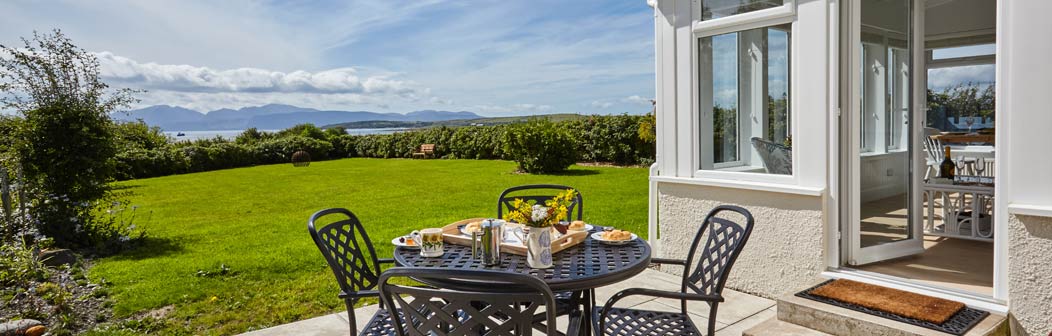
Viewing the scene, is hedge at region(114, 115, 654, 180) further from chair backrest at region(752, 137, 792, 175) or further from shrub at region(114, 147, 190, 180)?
chair backrest at region(752, 137, 792, 175)

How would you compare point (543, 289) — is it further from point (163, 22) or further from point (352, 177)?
point (352, 177)

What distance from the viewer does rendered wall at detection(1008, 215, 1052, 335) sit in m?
2.62

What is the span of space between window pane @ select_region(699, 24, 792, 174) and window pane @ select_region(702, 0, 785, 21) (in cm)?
14

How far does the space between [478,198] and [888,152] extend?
6444 mm

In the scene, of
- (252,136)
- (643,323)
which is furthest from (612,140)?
(252,136)

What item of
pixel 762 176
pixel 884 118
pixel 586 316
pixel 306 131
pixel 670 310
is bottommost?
pixel 670 310

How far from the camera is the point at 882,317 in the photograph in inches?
111

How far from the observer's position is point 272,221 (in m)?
8.12

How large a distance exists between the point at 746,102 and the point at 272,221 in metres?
6.65

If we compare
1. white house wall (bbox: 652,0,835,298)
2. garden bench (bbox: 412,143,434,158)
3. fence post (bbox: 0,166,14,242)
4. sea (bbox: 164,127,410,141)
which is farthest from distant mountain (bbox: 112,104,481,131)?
white house wall (bbox: 652,0,835,298)

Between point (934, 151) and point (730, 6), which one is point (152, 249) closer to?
point (730, 6)

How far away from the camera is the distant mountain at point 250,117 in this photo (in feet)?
70.7

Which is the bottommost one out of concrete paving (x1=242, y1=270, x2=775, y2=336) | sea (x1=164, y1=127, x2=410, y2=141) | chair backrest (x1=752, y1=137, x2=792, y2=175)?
concrete paving (x1=242, y1=270, x2=775, y2=336)

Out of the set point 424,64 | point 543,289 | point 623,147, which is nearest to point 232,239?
point 543,289
